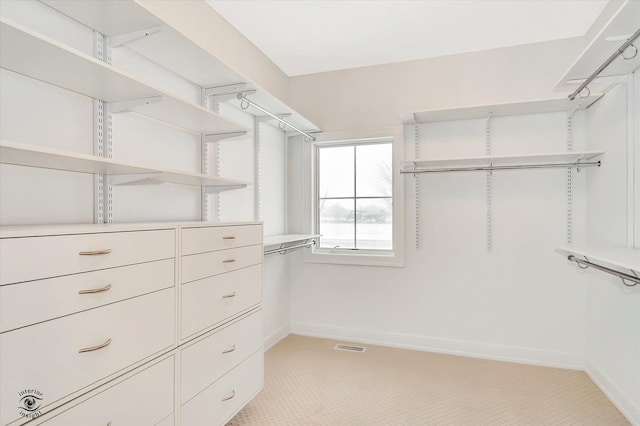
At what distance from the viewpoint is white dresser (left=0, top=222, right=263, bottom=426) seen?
936mm

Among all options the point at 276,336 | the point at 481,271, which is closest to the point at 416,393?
the point at 481,271

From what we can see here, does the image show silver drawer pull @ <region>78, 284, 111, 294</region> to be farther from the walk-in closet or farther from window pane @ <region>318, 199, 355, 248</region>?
window pane @ <region>318, 199, 355, 248</region>

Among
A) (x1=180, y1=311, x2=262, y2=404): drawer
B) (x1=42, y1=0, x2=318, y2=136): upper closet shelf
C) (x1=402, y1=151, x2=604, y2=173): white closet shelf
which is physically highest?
(x1=42, y1=0, x2=318, y2=136): upper closet shelf

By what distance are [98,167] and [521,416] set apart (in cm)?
259

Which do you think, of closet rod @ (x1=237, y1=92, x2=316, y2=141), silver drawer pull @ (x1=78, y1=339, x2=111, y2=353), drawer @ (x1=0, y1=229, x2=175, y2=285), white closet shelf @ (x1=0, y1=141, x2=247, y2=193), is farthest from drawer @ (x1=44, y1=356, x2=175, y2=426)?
closet rod @ (x1=237, y1=92, x2=316, y2=141)

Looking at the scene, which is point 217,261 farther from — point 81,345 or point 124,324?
point 81,345

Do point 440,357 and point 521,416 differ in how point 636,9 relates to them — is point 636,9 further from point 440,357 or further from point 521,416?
point 440,357

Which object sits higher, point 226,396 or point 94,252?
point 94,252

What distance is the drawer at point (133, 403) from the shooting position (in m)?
1.09

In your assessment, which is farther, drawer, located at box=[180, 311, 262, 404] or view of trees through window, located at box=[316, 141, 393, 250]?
view of trees through window, located at box=[316, 141, 393, 250]

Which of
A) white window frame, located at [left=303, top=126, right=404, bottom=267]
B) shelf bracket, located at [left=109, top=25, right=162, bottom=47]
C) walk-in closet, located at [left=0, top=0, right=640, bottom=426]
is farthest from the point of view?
white window frame, located at [left=303, top=126, right=404, bottom=267]

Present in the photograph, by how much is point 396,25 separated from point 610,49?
134cm

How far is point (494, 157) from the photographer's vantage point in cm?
267

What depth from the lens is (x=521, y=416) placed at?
208 centimetres
